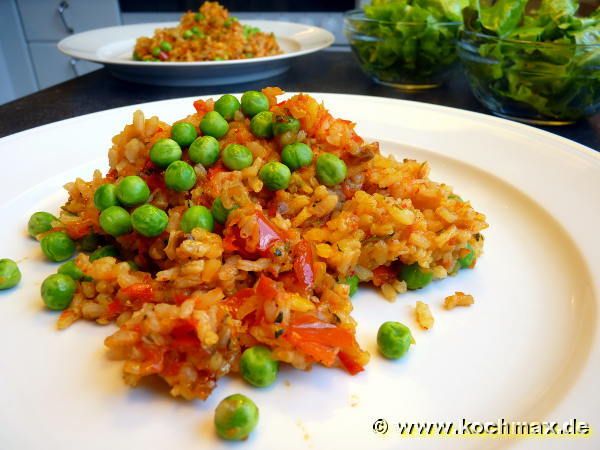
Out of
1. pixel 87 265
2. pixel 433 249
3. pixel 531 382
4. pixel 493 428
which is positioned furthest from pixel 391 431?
pixel 87 265

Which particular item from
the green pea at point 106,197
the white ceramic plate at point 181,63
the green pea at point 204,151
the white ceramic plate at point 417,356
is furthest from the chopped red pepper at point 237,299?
the white ceramic plate at point 181,63

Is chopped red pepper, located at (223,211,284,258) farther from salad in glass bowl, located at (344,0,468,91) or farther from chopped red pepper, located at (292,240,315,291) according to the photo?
salad in glass bowl, located at (344,0,468,91)

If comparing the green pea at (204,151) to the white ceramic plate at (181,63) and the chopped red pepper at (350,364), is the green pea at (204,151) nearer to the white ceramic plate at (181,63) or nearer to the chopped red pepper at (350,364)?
the chopped red pepper at (350,364)

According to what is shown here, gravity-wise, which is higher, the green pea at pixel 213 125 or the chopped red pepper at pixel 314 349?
the green pea at pixel 213 125

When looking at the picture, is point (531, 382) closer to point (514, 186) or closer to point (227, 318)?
point (227, 318)

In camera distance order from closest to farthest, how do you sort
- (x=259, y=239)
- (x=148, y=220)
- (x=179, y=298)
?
1. (x=179, y=298)
2. (x=259, y=239)
3. (x=148, y=220)

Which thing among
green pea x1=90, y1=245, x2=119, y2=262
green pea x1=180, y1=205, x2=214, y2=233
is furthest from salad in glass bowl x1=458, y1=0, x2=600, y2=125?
green pea x1=90, y1=245, x2=119, y2=262

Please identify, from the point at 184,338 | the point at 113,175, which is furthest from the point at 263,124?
the point at 184,338

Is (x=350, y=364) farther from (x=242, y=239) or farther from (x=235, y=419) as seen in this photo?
(x=242, y=239)
